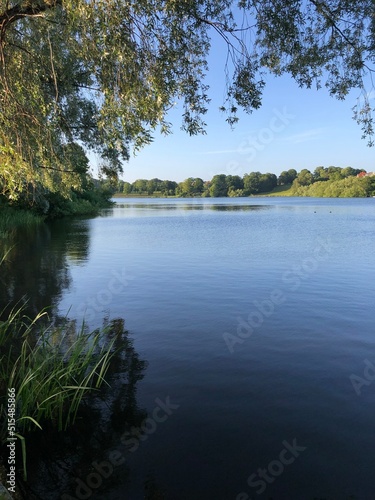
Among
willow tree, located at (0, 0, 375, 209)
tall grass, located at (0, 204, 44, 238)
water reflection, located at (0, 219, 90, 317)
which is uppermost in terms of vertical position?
willow tree, located at (0, 0, 375, 209)

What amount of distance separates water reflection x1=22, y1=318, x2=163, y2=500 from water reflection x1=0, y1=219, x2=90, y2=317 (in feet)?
8.16

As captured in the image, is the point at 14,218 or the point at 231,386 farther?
the point at 14,218

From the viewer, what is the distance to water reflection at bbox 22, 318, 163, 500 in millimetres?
5105

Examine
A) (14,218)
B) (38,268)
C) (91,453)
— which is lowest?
(91,453)

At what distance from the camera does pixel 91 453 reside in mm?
5789

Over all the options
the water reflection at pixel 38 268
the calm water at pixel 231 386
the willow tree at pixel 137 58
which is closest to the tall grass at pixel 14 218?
the water reflection at pixel 38 268

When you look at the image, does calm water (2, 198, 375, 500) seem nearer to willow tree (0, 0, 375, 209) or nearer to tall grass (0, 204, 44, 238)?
willow tree (0, 0, 375, 209)

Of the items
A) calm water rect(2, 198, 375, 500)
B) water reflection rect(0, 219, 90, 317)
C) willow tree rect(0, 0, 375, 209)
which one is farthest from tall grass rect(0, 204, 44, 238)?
willow tree rect(0, 0, 375, 209)

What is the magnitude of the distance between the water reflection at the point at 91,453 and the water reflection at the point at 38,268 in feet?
8.16

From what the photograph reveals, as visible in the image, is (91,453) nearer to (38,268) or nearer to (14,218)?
(38,268)

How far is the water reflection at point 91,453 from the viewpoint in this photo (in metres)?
5.11

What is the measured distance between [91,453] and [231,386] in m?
3.26

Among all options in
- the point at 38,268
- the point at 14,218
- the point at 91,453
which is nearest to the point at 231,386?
Answer: the point at 91,453

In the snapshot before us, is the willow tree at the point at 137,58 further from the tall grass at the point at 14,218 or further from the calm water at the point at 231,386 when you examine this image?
the tall grass at the point at 14,218
